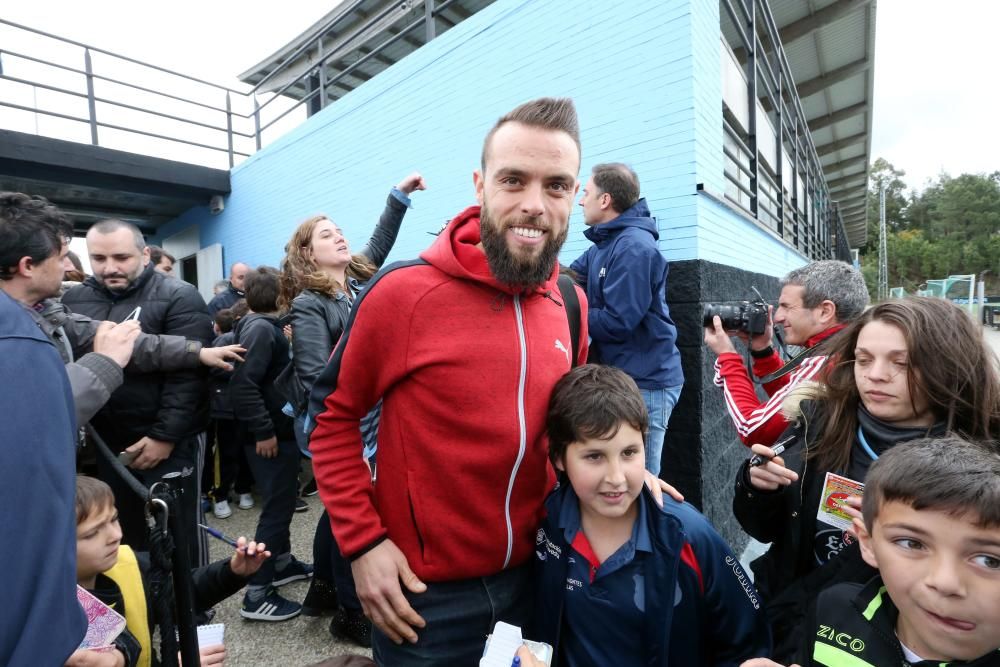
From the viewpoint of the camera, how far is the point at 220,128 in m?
9.59

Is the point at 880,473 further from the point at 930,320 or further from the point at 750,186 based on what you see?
the point at 750,186

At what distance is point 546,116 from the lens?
132cm

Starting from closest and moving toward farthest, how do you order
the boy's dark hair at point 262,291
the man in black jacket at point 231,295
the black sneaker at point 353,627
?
1. the black sneaker at point 353,627
2. the boy's dark hair at point 262,291
3. the man in black jacket at point 231,295

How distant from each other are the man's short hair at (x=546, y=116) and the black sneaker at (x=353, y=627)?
247 centimetres

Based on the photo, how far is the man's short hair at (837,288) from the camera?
2.27 m

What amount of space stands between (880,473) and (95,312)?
Result: 10.8ft

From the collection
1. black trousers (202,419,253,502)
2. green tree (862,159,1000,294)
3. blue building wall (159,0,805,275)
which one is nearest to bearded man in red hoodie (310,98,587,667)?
blue building wall (159,0,805,275)

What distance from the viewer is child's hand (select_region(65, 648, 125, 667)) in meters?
1.24

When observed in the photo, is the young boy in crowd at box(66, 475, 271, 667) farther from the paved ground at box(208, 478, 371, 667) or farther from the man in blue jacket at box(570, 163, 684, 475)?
the man in blue jacket at box(570, 163, 684, 475)

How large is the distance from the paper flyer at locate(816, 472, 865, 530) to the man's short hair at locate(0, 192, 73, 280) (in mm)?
2784

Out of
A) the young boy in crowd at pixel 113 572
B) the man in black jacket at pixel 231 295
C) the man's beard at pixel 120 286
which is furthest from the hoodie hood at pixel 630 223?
the man in black jacket at pixel 231 295

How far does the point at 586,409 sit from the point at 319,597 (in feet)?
7.58

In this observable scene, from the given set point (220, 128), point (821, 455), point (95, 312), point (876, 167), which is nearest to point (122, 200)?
point (220, 128)

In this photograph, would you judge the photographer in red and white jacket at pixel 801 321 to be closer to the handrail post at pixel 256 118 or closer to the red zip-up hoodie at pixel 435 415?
the red zip-up hoodie at pixel 435 415
